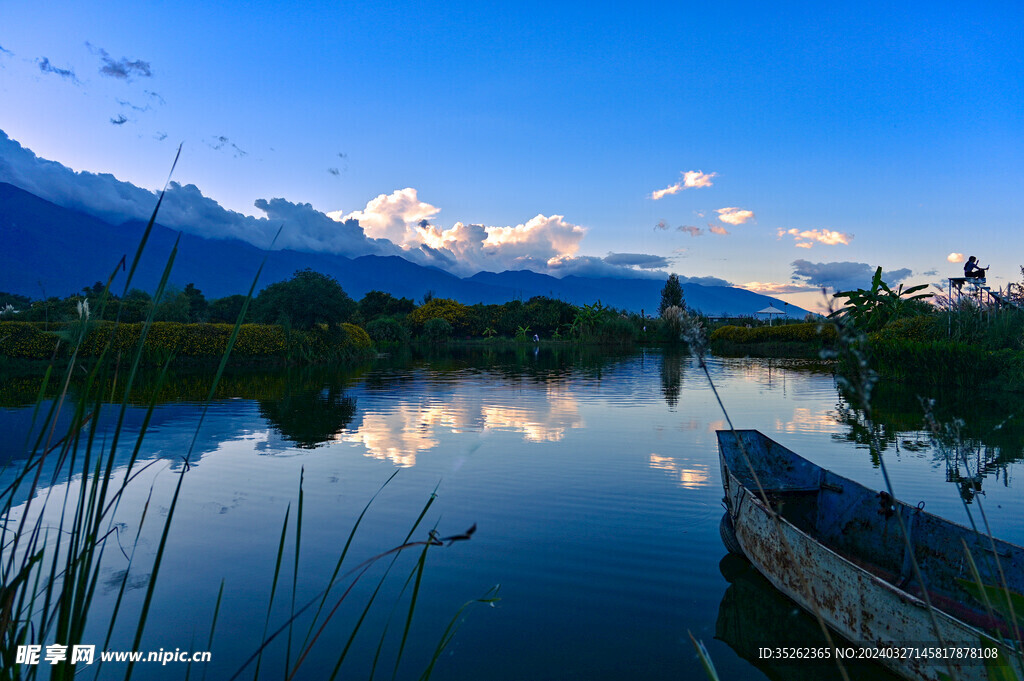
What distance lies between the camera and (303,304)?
2764 centimetres

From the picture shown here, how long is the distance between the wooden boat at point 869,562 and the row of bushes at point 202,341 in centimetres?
1962

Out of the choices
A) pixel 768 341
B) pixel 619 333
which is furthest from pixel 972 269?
pixel 619 333

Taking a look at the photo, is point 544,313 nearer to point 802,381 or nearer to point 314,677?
point 802,381

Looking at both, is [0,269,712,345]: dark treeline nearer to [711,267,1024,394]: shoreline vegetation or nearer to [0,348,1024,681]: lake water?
[711,267,1024,394]: shoreline vegetation

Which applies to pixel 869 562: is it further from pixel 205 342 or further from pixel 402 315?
pixel 402 315

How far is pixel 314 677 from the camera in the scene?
3852mm

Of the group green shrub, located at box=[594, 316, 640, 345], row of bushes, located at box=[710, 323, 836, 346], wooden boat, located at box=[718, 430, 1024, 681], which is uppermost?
row of bushes, located at box=[710, 323, 836, 346]

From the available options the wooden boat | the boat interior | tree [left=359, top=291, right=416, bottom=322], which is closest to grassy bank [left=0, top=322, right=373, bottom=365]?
the boat interior

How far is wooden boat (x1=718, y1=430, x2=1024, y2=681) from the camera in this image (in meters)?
3.18

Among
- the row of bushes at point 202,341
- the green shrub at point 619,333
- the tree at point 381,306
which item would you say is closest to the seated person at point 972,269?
the row of bushes at point 202,341

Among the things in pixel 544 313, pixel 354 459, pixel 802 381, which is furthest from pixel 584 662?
pixel 544 313

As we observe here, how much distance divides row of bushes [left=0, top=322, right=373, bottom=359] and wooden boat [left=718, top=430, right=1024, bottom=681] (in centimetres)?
1962

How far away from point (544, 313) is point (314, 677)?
188 ft

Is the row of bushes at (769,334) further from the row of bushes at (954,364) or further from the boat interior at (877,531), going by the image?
the boat interior at (877,531)
